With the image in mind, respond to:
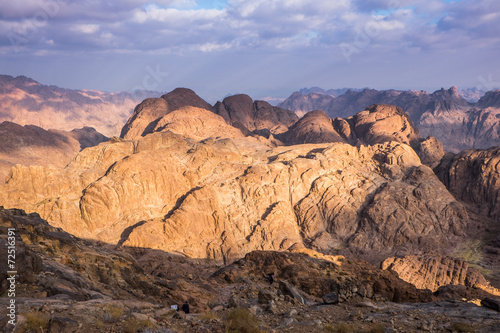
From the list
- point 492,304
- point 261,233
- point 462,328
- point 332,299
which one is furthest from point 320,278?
point 261,233

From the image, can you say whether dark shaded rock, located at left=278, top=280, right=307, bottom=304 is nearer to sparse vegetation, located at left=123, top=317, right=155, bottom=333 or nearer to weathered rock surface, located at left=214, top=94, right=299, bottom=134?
sparse vegetation, located at left=123, top=317, right=155, bottom=333

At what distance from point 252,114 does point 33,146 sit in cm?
7729

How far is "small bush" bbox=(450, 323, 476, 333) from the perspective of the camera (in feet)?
47.6

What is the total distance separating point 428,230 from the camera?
5412 centimetres

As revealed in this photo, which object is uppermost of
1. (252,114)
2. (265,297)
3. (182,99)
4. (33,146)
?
(182,99)

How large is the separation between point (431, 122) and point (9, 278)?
203113 millimetres

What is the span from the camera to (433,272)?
41.8m

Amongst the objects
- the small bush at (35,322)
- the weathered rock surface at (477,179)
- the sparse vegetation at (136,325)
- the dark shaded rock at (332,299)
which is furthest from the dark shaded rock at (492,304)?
the weathered rock surface at (477,179)

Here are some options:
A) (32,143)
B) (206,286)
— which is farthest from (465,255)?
(32,143)

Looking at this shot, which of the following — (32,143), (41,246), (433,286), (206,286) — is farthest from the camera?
(32,143)

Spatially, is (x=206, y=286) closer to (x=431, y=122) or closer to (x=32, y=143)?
(x=32, y=143)

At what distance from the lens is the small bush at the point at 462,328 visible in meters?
14.5

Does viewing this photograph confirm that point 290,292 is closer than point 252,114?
Yes

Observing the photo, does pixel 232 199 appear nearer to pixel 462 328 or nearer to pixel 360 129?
pixel 462 328
